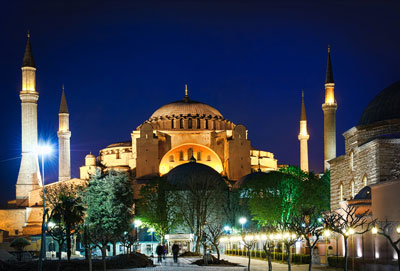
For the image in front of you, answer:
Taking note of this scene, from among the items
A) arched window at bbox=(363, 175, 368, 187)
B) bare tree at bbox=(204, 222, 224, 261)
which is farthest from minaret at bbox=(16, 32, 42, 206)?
arched window at bbox=(363, 175, 368, 187)

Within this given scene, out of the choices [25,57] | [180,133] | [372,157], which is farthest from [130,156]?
[372,157]

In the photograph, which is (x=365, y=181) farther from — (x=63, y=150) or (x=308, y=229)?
(x=63, y=150)

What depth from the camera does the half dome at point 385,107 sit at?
1329 inches

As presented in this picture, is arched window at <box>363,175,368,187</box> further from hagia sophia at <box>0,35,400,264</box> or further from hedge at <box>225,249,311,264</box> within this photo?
hedge at <box>225,249,311,264</box>

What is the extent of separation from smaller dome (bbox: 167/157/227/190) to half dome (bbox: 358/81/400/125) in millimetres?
16842

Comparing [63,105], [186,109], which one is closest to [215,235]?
[63,105]

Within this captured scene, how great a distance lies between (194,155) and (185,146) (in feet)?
4.53

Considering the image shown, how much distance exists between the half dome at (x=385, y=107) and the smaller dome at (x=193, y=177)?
1684cm

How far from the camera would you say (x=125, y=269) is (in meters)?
25.0

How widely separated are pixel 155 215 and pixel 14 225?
22.2m

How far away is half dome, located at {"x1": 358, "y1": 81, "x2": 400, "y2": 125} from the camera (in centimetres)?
3375

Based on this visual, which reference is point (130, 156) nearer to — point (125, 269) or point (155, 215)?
point (155, 215)

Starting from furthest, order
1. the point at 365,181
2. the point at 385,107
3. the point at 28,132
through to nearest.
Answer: the point at 28,132 → the point at 385,107 → the point at 365,181

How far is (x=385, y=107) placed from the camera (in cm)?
3425
